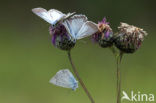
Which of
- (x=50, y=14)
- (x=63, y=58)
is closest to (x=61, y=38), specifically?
(x=50, y=14)

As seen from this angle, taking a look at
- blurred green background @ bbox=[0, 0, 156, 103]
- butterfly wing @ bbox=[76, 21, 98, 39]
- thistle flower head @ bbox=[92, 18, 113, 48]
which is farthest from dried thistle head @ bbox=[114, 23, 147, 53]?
blurred green background @ bbox=[0, 0, 156, 103]

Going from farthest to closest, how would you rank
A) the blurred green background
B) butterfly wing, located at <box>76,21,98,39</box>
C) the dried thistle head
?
the blurred green background, the dried thistle head, butterfly wing, located at <box>76,21,98,39</box>

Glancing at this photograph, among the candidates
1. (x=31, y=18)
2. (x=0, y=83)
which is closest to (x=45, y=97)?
(x=0, y=83)

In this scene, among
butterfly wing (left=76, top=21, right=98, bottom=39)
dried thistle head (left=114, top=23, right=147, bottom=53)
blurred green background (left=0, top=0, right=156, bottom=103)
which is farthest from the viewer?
blurred green background (left=0, top=0, right=156, bottom=103)

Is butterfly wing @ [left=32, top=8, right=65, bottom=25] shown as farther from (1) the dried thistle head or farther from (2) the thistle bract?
(1) the dried thistle head

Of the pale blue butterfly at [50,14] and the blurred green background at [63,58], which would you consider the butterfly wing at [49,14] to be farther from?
the blurred green background at [63,58]

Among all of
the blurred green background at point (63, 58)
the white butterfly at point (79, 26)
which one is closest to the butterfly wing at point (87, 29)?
the white butterfly at point (79, 26)

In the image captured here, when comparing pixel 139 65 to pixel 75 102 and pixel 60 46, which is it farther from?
pixel 60 46
